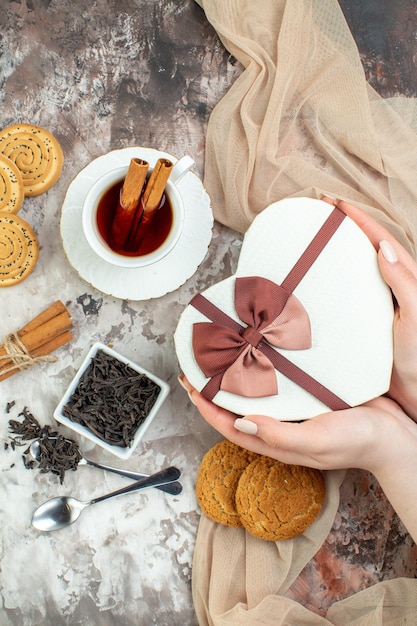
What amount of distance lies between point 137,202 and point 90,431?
1.51ft

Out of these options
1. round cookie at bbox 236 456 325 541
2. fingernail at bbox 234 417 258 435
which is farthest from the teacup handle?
round cookie at bbox 236 456 325 541

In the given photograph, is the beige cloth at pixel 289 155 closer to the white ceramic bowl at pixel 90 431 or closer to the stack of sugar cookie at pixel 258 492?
the stack of sugar cookie at pixel 258 492

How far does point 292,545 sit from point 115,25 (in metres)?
1.16

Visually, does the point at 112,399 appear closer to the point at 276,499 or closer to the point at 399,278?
the point at 276,499

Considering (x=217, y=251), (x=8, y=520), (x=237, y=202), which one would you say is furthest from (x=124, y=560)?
(x=237, y=202)

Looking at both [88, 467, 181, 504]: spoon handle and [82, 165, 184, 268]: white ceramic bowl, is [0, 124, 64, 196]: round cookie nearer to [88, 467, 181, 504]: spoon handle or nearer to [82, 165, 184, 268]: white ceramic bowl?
[82, 165, 184, 268]: white ceramic bowl

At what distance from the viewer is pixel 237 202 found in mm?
1305

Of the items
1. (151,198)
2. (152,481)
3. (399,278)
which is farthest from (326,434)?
(151,198)

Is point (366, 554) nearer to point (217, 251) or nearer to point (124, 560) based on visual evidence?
point (124, 560)

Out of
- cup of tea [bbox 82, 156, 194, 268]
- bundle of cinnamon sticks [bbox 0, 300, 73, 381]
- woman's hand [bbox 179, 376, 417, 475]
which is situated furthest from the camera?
bundle of cinnamon sticks [bbox 0, 300, 73, 381]

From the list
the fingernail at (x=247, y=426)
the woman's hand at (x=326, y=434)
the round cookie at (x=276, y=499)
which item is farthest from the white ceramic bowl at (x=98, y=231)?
the round cookie at (x=276, y=499)

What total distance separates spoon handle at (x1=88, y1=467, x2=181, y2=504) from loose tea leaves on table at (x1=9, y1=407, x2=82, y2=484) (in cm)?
9

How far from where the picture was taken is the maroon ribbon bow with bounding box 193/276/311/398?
3.59 ft

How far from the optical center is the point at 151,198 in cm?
116
